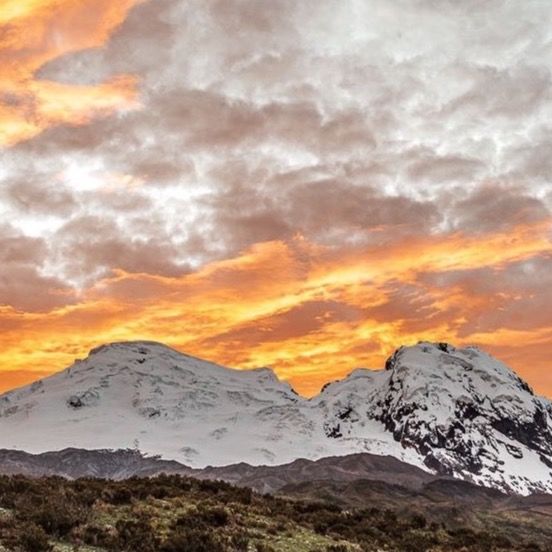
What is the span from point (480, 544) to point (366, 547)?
1028cm

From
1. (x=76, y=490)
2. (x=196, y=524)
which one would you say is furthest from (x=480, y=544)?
(x=76, y=490)

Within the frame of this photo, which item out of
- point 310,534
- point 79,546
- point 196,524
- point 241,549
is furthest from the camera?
point 310,534

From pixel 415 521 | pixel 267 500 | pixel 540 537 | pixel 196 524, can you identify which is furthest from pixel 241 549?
pixel 540 537

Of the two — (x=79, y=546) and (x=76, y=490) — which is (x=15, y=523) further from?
(x=76, y=490)

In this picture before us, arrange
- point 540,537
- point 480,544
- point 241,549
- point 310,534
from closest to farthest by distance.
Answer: point 241,549 < point 310,534 < point 480,544 < point 540,537

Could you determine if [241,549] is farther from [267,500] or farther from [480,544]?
[480,544]

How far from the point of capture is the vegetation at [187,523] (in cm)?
2445

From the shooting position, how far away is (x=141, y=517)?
28609 mm

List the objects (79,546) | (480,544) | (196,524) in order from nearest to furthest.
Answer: (79,546) → (196,524) → (480,544)

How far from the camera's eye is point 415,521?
3972 centimetres

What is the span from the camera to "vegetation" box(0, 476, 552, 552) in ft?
80.2

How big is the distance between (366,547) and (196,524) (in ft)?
23.1

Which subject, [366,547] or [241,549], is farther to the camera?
[366,547]

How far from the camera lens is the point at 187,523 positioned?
93.0 ft
